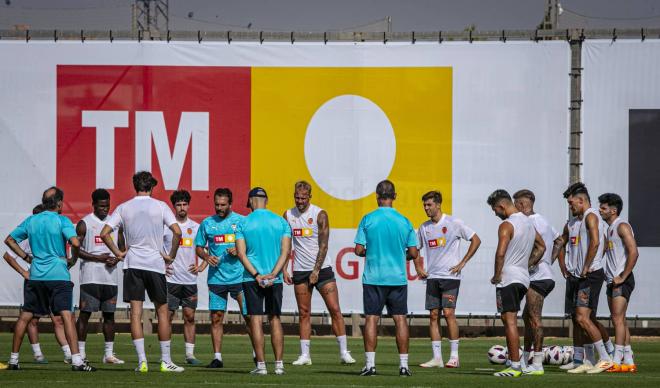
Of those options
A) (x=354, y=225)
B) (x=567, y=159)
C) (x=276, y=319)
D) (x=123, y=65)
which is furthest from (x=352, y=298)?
(x=276, y=319)

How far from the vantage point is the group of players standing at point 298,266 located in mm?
14125

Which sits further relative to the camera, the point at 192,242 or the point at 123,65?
the point at 123,65

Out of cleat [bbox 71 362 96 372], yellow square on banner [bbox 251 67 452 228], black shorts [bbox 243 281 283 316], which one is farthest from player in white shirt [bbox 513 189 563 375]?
yellow square on banner [bbox 251 67 452 228]

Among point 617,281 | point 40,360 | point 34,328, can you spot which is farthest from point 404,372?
point 34,328

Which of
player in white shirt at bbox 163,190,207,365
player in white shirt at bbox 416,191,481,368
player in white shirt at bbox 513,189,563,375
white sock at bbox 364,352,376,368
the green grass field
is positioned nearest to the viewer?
the green grass field

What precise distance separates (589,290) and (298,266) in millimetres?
4132

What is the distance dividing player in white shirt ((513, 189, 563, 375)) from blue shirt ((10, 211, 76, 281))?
230 inches

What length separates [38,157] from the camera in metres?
23.4

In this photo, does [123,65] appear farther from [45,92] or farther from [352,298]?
[352,298]

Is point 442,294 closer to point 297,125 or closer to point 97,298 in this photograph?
point 97,298

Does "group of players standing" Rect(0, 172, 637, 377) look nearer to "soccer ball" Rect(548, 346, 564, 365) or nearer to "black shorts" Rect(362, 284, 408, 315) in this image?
"black shorts" Rect(362, 284, 408, 315)

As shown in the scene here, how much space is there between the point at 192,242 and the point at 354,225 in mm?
5733

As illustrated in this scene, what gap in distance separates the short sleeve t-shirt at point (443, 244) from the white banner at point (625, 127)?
667 centimetres

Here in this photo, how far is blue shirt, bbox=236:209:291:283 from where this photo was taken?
14.0 m
